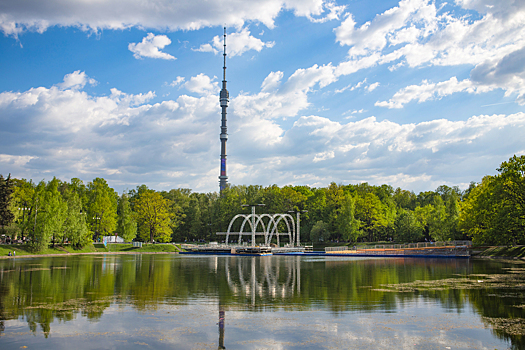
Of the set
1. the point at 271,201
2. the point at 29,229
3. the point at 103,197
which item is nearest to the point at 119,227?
the point at 103,197

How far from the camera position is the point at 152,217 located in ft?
307

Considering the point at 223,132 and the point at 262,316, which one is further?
the point at 223,132

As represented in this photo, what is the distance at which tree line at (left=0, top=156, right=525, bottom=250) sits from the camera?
2234 inches

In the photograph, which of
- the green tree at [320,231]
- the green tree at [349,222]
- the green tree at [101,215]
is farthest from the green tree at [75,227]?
the green tree at [349,222]

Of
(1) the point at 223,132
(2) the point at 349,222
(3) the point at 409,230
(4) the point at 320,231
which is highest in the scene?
(1) the point at 223,132

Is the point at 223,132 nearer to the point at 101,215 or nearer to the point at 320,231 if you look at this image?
the point at 320,231

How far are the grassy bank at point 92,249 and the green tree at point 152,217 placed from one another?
459cm

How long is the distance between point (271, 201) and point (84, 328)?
104 m

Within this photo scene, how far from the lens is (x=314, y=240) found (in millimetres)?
102562

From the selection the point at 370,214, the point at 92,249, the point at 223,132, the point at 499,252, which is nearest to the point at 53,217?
the point at 92,249

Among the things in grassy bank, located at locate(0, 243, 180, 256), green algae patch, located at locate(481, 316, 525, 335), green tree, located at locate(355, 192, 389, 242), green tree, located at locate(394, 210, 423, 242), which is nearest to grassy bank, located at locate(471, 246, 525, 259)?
green tree, located at locate(394, 210, 423, 242)

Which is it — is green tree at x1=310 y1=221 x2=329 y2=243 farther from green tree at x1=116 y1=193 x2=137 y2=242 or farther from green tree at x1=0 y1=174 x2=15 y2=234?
green tree at x1=0 y1=174 x2=15 y2=234

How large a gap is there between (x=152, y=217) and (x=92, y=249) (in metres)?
19.7

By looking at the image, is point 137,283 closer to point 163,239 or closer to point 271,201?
point 163,239
